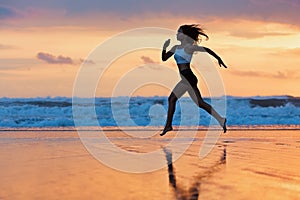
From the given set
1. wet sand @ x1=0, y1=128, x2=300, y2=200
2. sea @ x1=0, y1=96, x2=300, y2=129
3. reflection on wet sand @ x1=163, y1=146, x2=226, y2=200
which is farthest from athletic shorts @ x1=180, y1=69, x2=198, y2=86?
sea @ x1=0, y1=96, x2=300, y2=129

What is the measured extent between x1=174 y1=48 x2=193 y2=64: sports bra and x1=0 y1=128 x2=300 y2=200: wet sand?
72.2 inches

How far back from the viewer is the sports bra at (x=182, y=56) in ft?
40.3

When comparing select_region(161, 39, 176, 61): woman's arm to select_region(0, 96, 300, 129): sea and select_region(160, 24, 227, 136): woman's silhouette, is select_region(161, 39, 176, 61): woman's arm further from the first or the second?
select_region(0, 96, 300, 129): sea

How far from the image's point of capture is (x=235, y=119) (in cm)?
2908

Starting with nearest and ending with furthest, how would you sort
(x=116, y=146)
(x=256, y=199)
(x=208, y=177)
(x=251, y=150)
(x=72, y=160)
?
(x=256, y=199), (x=208, y=177), (x=72, y=160), (x=251, y=150), (x=116, y=146)

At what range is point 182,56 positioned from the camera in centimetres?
1231

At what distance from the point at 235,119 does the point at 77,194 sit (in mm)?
22260

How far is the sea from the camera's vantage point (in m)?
27.5

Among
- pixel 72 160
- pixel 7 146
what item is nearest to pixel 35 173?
pixel 72 160

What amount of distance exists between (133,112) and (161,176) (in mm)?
23565

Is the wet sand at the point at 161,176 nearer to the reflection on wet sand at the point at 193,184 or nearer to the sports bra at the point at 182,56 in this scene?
the reflection on wet sand at the point at 193,184

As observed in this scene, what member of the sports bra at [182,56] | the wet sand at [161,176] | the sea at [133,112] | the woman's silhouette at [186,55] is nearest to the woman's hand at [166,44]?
the woman's silhouette at [186,55]

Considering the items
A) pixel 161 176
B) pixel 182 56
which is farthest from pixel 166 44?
pixel 161 176

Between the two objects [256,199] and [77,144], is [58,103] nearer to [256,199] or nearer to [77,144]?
[77,144]
